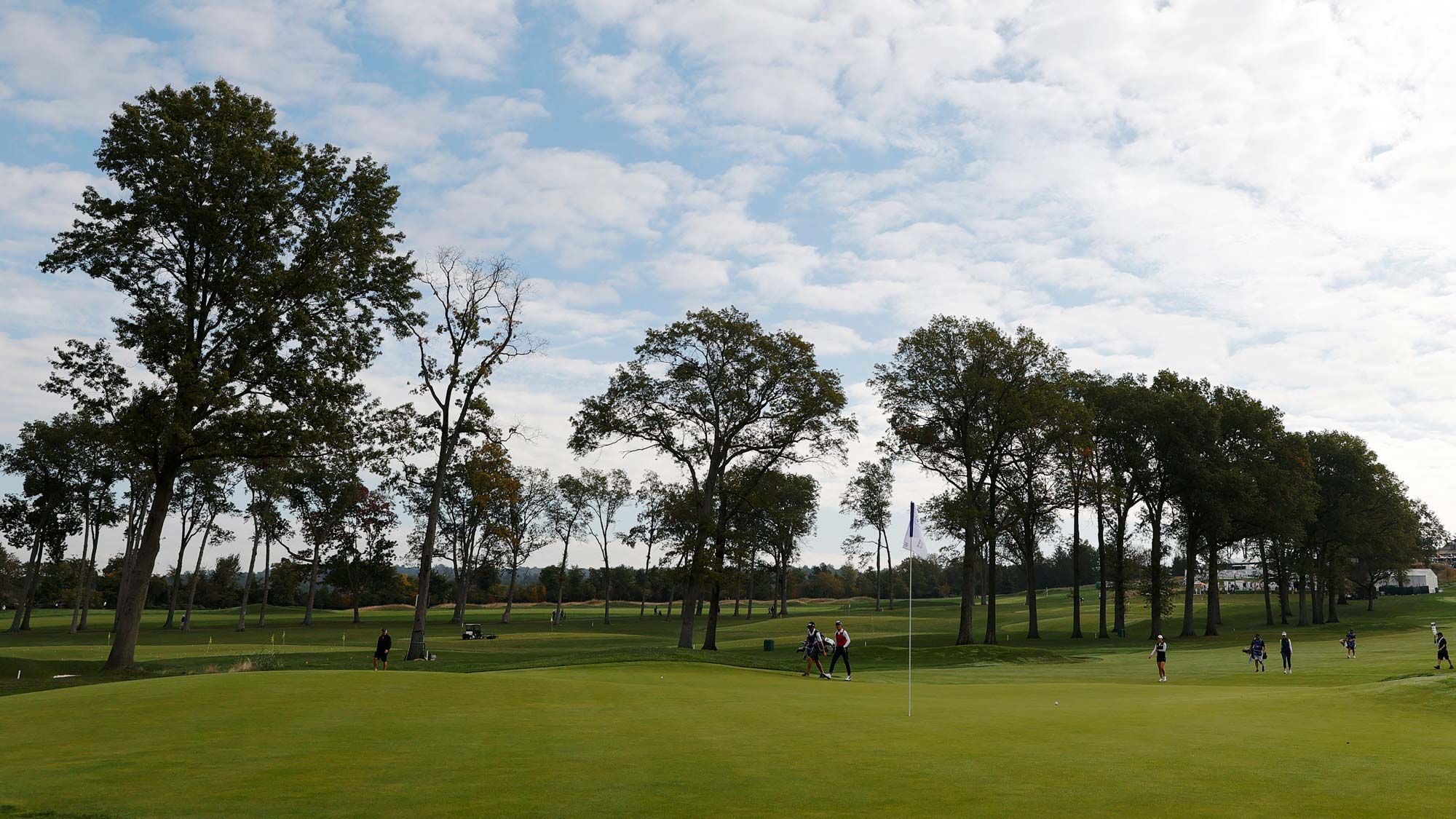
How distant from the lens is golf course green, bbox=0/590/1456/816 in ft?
35.0

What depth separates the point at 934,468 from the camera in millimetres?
61156

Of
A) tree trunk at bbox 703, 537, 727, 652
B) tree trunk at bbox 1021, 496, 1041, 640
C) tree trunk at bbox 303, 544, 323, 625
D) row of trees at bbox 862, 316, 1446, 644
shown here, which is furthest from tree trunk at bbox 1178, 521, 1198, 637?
tree trunk at bbox 303, 544, 323, 625

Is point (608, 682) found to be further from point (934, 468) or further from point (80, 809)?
point (934, 468)

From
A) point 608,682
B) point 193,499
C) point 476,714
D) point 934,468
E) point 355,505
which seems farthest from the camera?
point 355,505

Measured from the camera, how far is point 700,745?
581 inches

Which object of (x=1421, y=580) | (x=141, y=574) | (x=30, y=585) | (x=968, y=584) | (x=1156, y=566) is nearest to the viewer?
(x=141, y=574)

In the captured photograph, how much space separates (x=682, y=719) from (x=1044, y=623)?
86085mm

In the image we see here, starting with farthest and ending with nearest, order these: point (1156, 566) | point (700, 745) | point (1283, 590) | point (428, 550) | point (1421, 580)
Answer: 1. point (1421, 580)
2. point (1283, 590)
3. point (1156, 566)
4. point (428, 550)
5. point (700, 745)

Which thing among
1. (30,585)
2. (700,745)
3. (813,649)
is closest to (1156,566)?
(813,649)

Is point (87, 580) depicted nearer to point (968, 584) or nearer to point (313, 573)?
point (313, 573)

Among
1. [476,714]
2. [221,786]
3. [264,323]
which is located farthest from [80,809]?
[264,323]

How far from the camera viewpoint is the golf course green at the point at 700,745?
420 inches

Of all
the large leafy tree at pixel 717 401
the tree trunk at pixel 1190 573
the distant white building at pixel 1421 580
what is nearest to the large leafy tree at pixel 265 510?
the large leafy tree at pixel 717 401

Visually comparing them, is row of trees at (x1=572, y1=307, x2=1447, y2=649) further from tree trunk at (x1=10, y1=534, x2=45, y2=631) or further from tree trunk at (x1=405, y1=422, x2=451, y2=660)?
tree trunk at (x1=10, y1=534, x2=45, y2=631)
